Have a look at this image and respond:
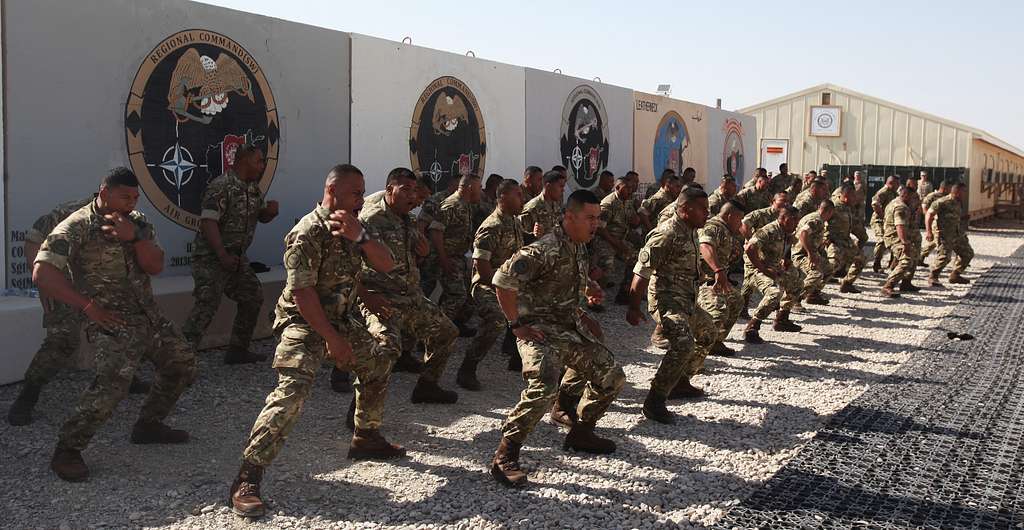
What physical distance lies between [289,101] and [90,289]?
4.58 m

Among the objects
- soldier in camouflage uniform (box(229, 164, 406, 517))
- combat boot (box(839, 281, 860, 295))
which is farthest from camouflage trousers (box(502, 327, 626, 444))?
combat boot (box(839, 281, 860, 295))

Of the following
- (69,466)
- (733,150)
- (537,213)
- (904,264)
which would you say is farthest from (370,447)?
(733,150)

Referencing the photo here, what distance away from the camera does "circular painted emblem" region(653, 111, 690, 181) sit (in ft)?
58.9

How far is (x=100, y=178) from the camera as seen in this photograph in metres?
7.62

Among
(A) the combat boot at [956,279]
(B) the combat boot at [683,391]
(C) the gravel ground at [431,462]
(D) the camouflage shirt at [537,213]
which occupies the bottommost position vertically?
(C) the gravel ground at [431,462]

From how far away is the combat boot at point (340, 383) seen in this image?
7.00 m

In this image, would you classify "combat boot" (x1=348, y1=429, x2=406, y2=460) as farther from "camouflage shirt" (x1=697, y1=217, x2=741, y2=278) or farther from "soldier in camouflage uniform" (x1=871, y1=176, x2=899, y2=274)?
"soldier in camouflage uniform" (x1=871, y1=176, x2=899, y2=274)

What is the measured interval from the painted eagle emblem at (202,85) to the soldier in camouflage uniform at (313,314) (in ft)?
13.7

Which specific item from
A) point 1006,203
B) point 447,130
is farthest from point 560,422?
point 1006,203

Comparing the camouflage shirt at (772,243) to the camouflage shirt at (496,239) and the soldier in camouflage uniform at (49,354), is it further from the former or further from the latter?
the soldier in camouflage uniform at (49,354)

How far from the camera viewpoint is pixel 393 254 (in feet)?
20.2

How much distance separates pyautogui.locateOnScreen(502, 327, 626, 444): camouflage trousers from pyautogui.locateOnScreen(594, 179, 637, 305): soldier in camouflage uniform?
5800 millimetres

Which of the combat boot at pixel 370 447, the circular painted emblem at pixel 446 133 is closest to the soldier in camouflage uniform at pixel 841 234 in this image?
the circular painted emblem at pixel 446 133

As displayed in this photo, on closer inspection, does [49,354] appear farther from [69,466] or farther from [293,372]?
[293,372]
